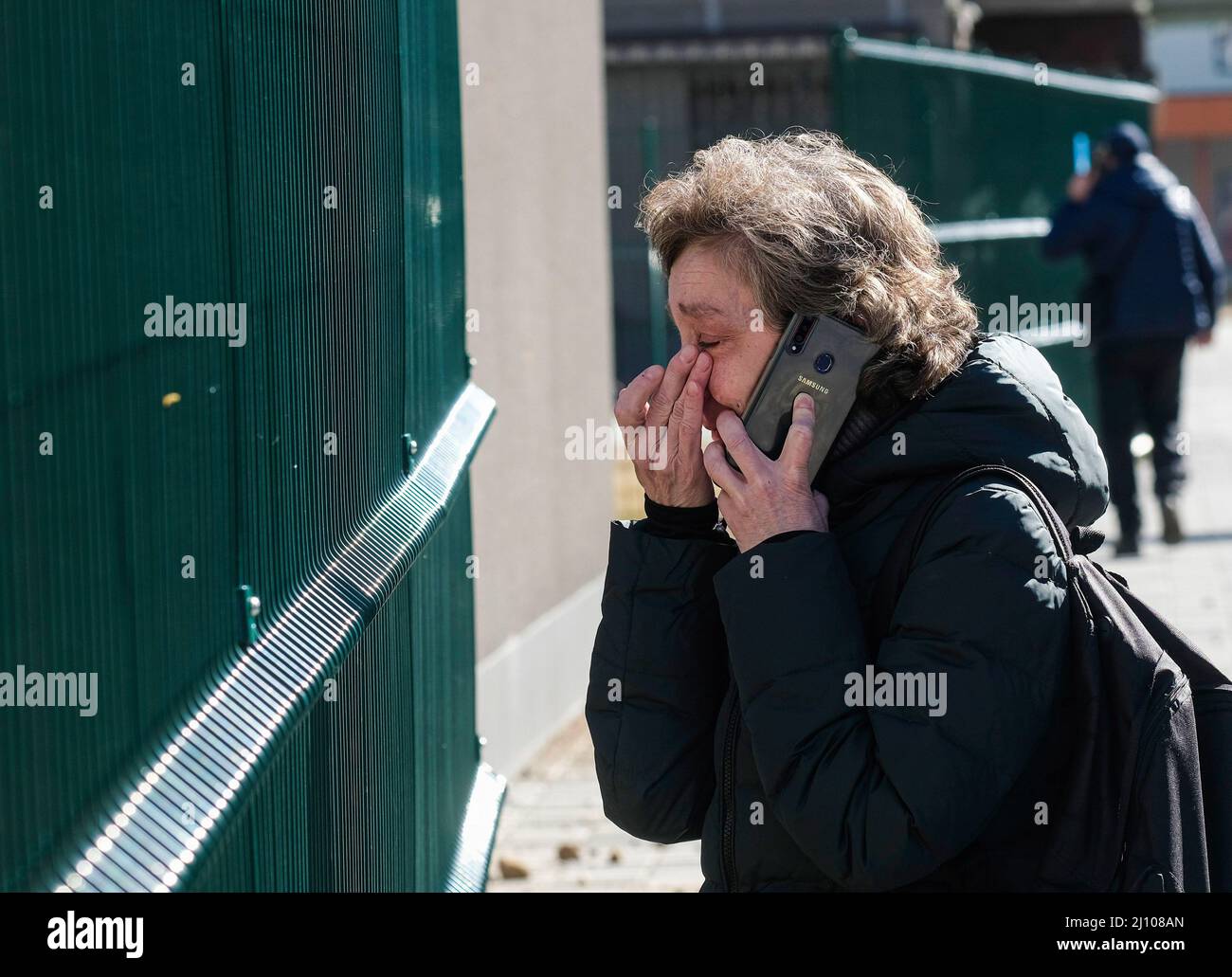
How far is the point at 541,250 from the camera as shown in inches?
260

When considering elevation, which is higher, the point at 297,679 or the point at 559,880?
the point at 297,679

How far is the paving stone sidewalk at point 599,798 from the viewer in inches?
200

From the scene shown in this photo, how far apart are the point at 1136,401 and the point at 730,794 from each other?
8063mm

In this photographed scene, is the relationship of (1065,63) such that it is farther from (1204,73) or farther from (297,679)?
(1204,73)

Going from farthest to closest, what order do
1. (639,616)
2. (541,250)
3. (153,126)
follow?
(541,250) → (639,616) → (153,126)

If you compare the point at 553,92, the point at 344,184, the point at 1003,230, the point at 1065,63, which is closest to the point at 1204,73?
the point at 1065,63

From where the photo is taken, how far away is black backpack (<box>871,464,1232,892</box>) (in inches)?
79.8

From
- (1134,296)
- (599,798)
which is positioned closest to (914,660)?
(599,798)

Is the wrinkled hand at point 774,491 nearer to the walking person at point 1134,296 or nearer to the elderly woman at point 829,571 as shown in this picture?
the elderly woman at point 829,571

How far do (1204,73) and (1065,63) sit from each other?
30.6 meters

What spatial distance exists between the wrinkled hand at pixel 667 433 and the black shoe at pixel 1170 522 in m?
8.11

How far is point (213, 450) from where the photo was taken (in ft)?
6.37

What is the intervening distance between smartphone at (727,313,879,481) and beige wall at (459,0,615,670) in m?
3.07

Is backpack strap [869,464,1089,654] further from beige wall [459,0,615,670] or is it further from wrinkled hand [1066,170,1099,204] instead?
wrinkled hand [1066,170,1099,204]
